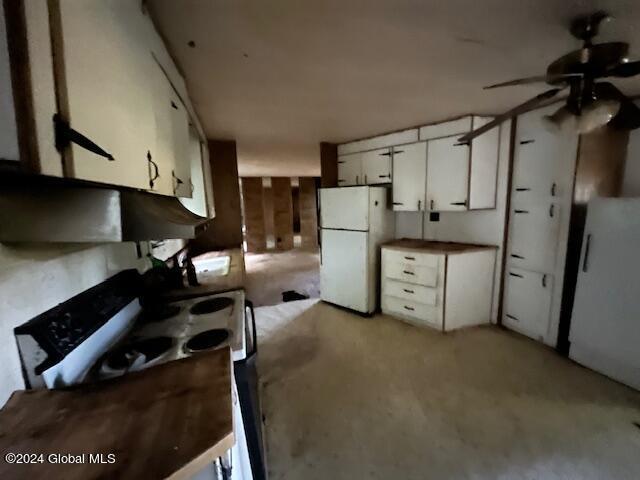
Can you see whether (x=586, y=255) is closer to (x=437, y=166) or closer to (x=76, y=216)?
(x=437, y=166)

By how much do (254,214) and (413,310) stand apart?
5345mm

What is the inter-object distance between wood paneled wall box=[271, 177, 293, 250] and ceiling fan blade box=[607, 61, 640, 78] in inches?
266

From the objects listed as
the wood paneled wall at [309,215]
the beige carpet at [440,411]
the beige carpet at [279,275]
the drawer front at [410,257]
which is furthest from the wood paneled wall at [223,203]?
the wood paneled wall at [309,215]

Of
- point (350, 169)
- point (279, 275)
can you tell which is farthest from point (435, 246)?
point (279, 275)

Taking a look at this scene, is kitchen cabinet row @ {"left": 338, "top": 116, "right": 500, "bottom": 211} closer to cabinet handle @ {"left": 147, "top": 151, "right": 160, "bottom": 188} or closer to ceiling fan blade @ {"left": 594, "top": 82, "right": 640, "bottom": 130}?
ceiling fan blade @ {"left": 594, "top": 82, "right": 640, "bottom": 130}

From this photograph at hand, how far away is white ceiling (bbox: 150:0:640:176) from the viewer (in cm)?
114

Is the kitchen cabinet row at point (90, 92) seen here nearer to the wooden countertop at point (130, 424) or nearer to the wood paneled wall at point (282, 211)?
the wooden countertop at point (130, 424)

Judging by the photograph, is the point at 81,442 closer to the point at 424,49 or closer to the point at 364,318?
the point at 424,49

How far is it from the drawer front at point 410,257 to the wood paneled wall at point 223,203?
6.68ft

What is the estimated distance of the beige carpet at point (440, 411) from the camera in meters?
1.49

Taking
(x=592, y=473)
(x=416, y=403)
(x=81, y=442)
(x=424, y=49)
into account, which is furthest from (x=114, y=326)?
(x=592, y=473)

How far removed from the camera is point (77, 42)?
565 mm

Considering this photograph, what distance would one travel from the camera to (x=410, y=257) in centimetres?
300

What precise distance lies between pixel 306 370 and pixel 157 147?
1.97 meters
